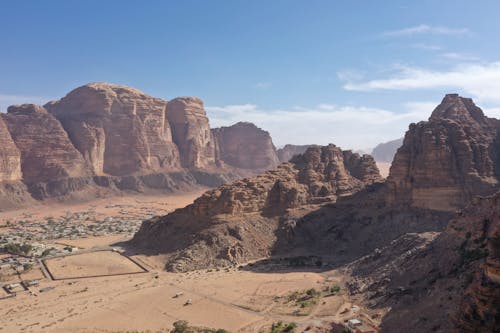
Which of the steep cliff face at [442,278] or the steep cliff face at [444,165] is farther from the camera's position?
the steep cliff face at [444,165]

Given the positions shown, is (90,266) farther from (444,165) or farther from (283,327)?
(444,165)

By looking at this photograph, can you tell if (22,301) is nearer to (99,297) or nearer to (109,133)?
(99,297)

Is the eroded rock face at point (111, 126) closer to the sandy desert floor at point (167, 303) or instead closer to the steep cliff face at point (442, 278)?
the sandy desert floor at point (167, 303)

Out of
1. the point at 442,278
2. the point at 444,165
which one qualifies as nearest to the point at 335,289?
the point at 442,278

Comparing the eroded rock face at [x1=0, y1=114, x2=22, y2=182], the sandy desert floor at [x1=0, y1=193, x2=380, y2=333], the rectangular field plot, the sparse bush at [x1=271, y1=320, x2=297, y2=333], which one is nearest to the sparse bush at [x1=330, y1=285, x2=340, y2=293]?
the sandy desert floor at [x1=0, y1=193, x2=380, y2=333]

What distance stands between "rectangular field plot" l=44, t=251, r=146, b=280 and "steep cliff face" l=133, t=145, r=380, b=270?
16.4ft

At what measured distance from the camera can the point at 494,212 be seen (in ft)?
126

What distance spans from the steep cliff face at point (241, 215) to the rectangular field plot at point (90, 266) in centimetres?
499

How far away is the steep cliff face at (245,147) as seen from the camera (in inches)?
7466

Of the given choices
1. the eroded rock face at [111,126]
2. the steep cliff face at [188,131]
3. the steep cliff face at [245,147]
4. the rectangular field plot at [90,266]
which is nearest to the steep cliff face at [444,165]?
the rectangular field plot at [90,266]

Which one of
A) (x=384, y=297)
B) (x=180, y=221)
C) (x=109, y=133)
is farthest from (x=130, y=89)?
(x=384, y=297)

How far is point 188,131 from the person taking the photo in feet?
544

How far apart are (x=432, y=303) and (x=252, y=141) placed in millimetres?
161772

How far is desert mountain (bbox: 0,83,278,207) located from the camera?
410ft
